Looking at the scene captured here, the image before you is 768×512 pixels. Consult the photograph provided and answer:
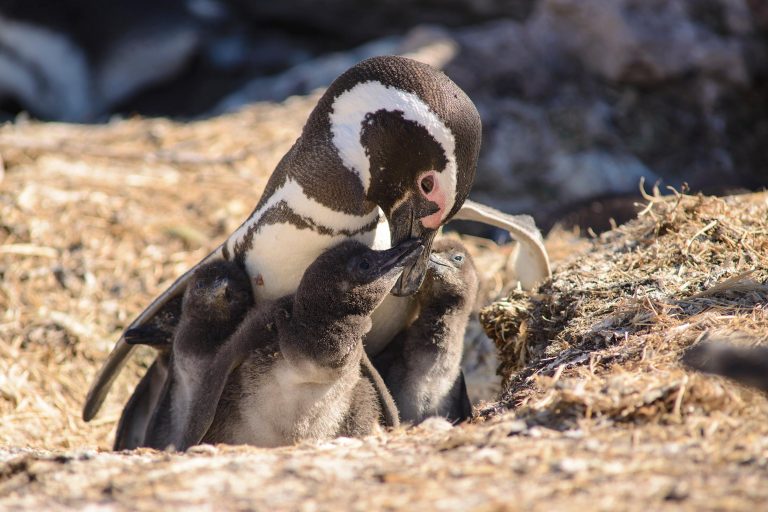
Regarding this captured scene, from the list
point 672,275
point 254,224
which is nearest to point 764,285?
point 672,275

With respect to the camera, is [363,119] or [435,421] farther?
[363,119]

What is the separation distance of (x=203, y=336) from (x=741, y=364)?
6.43 ft

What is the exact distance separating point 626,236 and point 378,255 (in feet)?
4.75

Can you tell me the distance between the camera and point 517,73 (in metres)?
8.10

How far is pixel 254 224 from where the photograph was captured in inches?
144

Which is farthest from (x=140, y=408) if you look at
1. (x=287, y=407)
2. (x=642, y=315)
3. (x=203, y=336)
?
(x=642, y=315)

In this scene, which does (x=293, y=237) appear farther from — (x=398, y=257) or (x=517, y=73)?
(x=517, y=73)

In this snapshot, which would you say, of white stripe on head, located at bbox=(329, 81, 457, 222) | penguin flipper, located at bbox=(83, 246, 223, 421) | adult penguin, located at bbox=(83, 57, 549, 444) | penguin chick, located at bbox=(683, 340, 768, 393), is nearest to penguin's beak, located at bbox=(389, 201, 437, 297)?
adult penguin, located at bbox=(83, 57, 549, 444)

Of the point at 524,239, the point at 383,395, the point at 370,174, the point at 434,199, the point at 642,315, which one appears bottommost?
the point at 383,395

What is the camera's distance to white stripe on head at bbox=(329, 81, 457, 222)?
10.5 ft

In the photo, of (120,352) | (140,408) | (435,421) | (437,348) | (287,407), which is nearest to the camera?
(435,421)

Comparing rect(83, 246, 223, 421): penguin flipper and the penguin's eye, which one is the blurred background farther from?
rect(83, 246, 223, 421): penguin flipper

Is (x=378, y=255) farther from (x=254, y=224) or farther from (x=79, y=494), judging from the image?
(x=79, y=494)

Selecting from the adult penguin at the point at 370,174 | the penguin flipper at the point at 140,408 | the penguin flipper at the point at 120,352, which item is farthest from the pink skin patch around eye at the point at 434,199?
the penguin flipper at the point at 140,408
